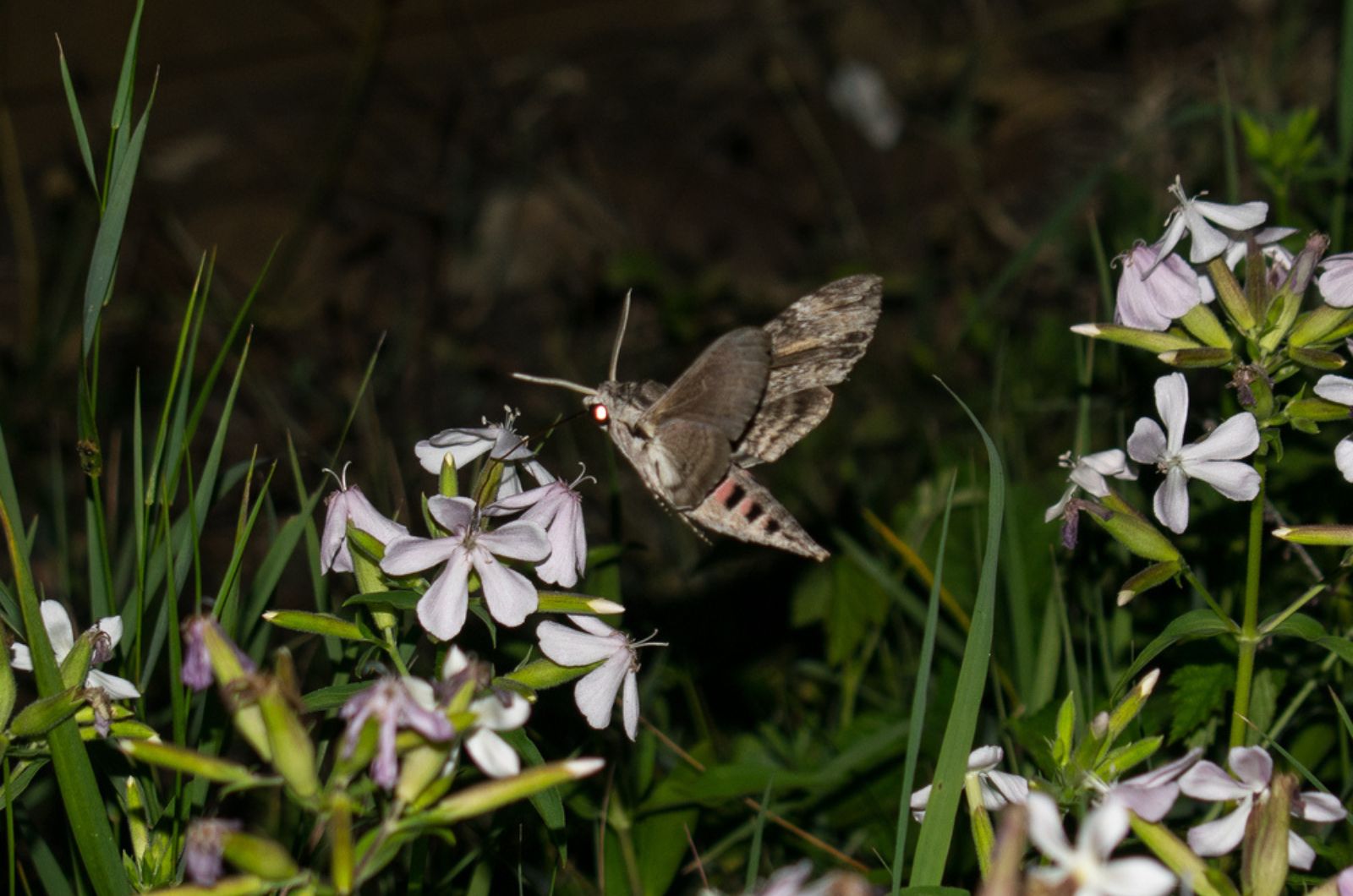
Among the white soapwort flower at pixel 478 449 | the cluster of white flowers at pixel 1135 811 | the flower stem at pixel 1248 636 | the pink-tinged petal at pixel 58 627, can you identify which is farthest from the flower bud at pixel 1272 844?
the pink-tinged petal at pixel 58 627

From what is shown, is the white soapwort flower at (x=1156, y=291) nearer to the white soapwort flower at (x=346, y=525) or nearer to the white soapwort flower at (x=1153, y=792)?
the white soapwort flower at (x=1153, y=792)

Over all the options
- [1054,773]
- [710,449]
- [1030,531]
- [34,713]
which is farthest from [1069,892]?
[1030,531]

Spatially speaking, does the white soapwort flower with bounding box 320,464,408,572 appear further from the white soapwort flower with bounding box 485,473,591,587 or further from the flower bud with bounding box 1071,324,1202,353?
the flower bud with bounding box 1071,324,1202,353

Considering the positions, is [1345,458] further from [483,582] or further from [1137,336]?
[483,582]

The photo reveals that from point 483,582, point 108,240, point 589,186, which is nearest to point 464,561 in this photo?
point 483,582

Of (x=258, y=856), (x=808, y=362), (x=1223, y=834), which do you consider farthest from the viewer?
(x=808, y=362)

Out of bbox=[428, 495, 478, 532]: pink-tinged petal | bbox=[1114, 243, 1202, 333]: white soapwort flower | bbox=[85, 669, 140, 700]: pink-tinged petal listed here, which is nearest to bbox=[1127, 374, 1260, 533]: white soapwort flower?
bbox=[1114, 243, 1202, 333]: white soapwort flower

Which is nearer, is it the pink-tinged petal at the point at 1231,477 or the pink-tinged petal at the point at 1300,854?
the pink-tinged petal at the point at 1300,854

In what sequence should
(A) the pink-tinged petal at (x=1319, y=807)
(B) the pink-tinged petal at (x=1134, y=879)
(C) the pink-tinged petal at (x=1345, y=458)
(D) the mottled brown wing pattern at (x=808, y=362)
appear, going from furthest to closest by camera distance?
(D) the mottled brown wing pattern at (x=808, y=362)
(C) the pink-tinged petal at (x=1345, y=458)
(A) the pink-tinged petal at (x=1319, y=807)
(B) the pink-tinged petal at (x=1134, y=879)
